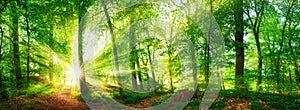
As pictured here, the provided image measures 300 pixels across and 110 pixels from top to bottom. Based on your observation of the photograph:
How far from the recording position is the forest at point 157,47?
10.2m

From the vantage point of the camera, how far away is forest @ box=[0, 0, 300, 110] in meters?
10.2

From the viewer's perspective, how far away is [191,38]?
14789 mm

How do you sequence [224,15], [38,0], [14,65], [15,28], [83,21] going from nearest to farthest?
1. [14,65]
2. [15,28]
3. [38,0]
4. [224,15]
5. [83,21]

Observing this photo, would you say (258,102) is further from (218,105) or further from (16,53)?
(16,53)

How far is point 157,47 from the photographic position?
781 inches

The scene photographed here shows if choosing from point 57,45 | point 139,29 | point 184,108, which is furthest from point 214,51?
point 57,45

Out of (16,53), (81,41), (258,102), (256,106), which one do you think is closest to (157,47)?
(81,41)

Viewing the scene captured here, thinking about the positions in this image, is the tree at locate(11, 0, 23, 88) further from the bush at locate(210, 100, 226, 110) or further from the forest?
the bush at locate(210, 100, 226, 110)

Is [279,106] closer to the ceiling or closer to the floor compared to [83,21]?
closer to the floor

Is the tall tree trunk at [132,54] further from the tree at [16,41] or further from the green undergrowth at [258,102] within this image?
the tree at [16,41]

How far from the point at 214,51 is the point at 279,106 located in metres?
5.87

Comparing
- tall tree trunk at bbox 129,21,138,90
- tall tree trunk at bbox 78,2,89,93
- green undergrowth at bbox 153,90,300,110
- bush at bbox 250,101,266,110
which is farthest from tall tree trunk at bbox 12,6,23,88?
bush at bbox 250,101,266,110

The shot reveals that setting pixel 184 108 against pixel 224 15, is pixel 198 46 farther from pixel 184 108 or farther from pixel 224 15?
pixel 184 108

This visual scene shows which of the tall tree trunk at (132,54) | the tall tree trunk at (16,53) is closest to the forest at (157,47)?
the tall tree trunk at (16,53)
